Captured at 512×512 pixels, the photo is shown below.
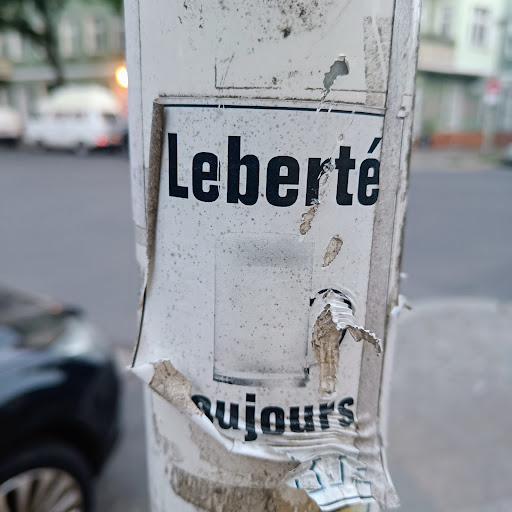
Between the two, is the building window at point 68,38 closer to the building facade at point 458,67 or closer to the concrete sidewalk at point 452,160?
the building facade at point 458,67

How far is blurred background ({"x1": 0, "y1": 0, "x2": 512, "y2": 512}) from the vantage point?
3.32 m

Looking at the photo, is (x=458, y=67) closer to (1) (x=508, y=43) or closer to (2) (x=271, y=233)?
(1) (x=508, y=43)

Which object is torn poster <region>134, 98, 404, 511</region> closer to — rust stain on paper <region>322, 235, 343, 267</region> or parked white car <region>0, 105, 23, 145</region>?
rust stain on paper <region>322, 235, 343, 267</region>

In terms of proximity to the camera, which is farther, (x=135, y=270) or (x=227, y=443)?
(x=135, y=270)

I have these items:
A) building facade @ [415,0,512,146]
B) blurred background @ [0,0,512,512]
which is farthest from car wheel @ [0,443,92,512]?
building facade @ [415,0,512,146]

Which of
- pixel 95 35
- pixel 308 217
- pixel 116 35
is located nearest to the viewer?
pixel 308 217

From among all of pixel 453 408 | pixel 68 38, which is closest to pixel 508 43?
pixel 68 38

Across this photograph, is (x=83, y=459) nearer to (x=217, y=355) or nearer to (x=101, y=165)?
(x=217, y=355)

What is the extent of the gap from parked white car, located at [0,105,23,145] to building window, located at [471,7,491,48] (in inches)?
895

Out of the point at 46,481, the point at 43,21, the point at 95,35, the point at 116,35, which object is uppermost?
the point at 95,35

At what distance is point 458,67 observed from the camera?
25.5 meters

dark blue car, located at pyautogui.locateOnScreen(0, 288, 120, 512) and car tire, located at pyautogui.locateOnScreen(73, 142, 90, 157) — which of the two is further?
car tire, located at pyautogui.locateOnScreen(73, 142, 90, 157)

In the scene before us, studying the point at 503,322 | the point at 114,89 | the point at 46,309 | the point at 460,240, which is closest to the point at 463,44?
the point at 114,89

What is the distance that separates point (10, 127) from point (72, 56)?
8759 mm
